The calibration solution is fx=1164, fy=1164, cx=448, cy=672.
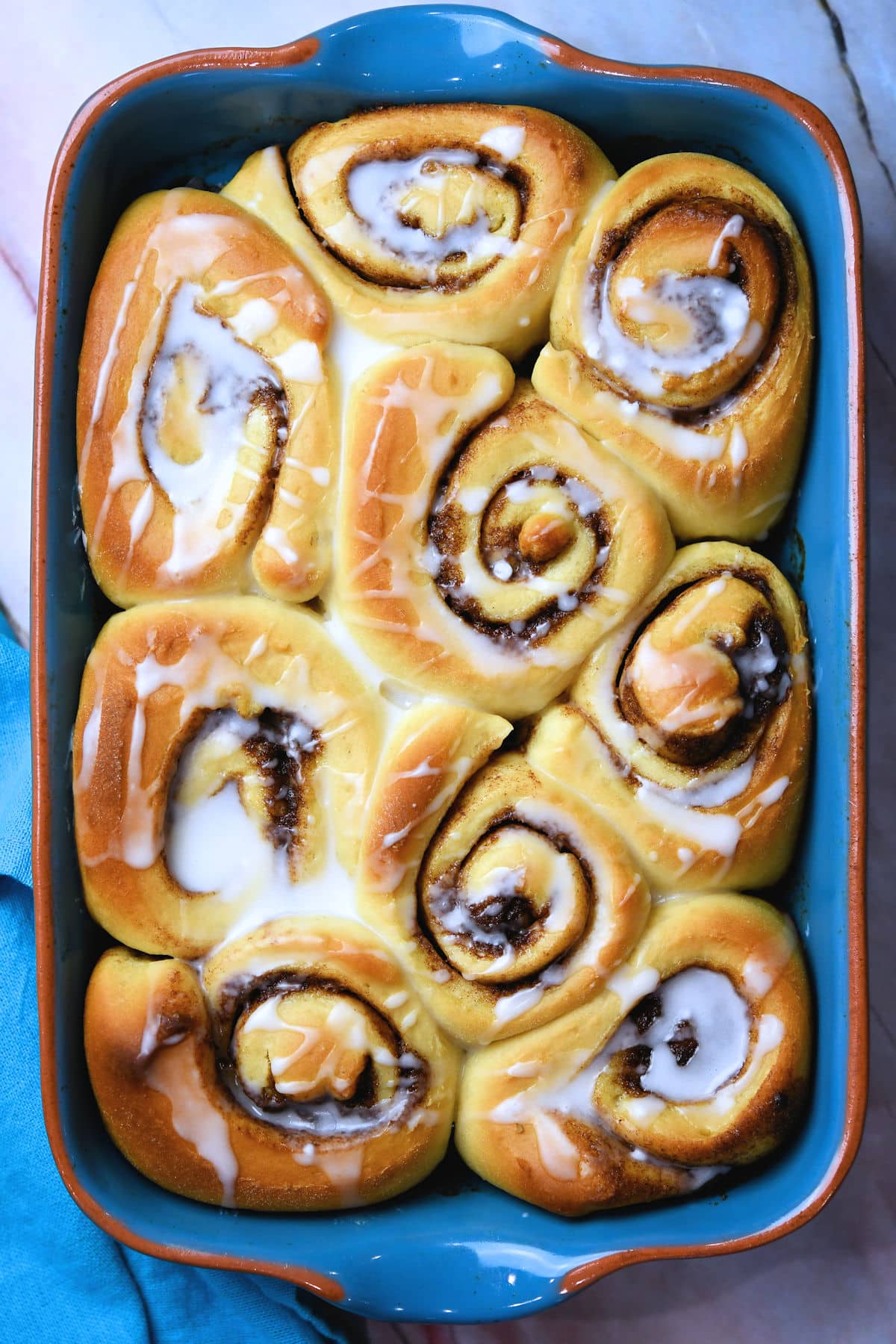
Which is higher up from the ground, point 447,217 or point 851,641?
point 447,217

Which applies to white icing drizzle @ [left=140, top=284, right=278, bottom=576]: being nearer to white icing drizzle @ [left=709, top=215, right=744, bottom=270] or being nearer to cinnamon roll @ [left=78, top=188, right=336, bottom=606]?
cinnamon roll @ [left=78, top=188, right=336, bottom=606]

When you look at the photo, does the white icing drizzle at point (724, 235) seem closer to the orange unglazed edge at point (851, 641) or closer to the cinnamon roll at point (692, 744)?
the orange unglazed edge at point (851, 641)

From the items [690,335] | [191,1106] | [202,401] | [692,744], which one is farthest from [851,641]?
[191,1106]

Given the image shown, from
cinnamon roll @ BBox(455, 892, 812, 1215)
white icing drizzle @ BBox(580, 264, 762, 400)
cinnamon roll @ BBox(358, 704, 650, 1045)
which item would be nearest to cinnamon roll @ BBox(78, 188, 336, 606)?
cinnamon roll @ BBox(358, 704, 650, 1045)

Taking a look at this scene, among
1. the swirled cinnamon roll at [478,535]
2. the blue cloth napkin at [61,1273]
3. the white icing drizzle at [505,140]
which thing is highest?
the white icing drizzle at [505,140]

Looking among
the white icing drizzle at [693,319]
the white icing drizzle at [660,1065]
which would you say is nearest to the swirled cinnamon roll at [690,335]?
the white icing drizzle at [693,319]

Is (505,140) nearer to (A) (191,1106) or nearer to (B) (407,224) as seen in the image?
(B) (407,224)
